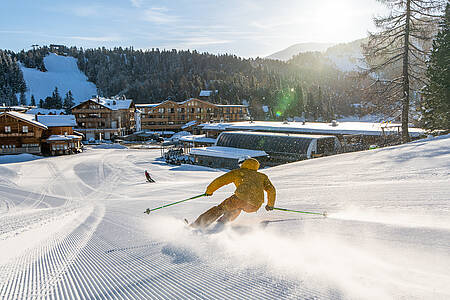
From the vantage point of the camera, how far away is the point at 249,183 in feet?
19.3

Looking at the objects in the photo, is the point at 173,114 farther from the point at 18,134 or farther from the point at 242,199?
the point at 242,199

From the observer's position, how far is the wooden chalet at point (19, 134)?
147ft

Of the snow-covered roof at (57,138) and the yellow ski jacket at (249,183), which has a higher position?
the snow-covered roof at (57,138)

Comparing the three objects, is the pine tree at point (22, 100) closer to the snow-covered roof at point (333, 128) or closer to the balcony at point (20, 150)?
the balcony at point (20, 150)

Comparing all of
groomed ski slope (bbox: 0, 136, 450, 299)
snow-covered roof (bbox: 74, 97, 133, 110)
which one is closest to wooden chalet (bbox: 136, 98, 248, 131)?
snow-covered roof (bbox: 74, 97, 133, 110)

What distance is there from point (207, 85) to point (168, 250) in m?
136

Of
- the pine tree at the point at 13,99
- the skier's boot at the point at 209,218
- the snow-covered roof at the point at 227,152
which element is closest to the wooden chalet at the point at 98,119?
the snow-covered roof at the point at 227,152

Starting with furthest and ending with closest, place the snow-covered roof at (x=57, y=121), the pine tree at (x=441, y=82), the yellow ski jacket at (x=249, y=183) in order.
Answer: the snow-covered roof at (x=57, y=121), the pine tree at (x=441, y=82), the yellow ski jacket at (x=249, y=183)

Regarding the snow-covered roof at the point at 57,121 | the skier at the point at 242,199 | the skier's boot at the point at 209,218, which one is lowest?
the skier's boot at the point at 209,218

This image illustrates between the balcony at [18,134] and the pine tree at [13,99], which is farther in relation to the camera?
the pine tree at [13,99]

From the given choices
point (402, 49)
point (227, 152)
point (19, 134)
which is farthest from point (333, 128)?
point (19, 134)

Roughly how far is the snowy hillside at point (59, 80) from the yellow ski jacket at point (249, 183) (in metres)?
156

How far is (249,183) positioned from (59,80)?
182 m

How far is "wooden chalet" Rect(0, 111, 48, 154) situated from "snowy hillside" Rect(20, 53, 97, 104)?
4238 inches
